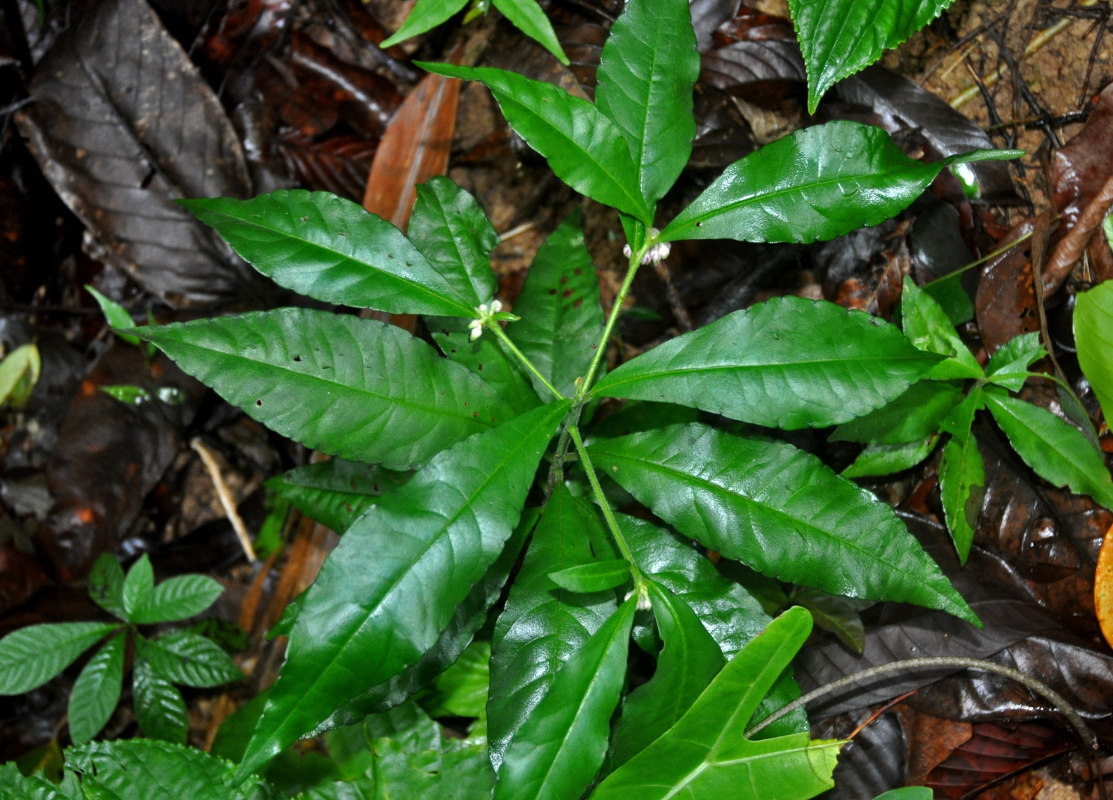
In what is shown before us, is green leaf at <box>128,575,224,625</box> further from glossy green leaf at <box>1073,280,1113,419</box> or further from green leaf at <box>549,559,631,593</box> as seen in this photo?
glossy green leaf at <box>1073,280,1113,419</box>

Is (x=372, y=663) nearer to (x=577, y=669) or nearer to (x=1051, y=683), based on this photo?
(x=577, y=669)

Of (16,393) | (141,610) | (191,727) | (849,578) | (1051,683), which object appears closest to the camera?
(849,578)

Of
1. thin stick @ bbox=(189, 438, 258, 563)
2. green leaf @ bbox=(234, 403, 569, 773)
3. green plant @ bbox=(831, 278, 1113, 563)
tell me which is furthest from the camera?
thin stick @ bbox=(189, 438, 258, 563)

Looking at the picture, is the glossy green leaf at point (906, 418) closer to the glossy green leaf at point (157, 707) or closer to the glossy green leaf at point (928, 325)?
the glossy green leaf at point (928, 325)

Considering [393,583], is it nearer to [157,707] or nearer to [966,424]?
[966,424]

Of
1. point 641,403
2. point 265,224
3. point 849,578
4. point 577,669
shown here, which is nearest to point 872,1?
point 641,403

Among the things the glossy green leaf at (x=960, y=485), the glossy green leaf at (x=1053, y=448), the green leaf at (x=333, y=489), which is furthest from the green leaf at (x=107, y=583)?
the glossy green leaf at (x=1053, y=448)

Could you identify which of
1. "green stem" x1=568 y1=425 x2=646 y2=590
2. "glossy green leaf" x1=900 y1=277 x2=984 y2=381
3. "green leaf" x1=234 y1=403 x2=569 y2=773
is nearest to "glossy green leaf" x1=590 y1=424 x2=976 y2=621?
"green stem" x1=568 y1=425 x2=646 y2=590
